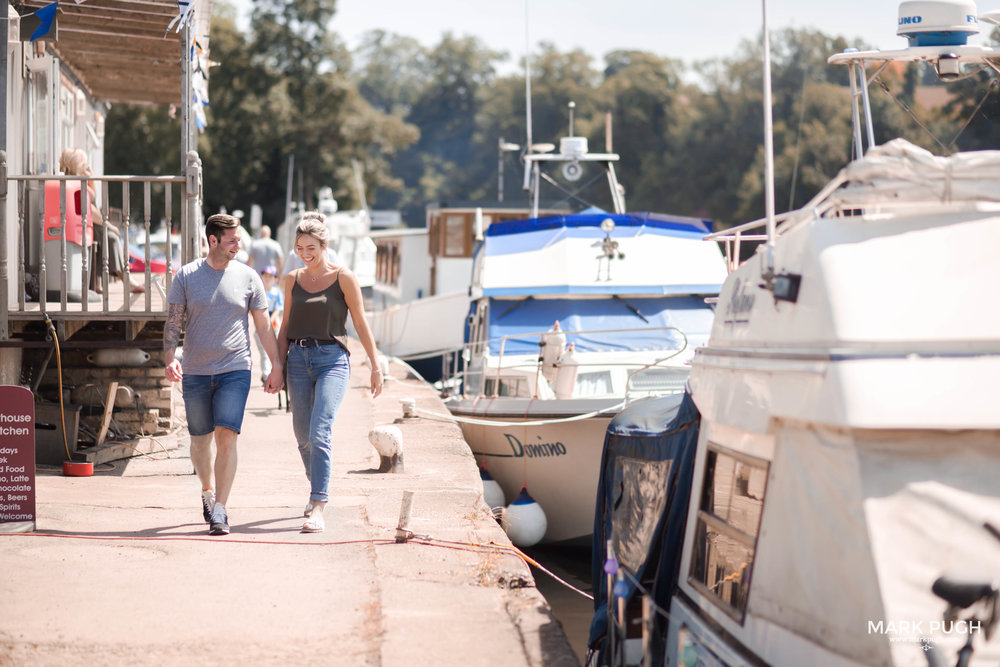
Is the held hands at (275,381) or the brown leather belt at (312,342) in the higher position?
the brown leather belt at (312,342)

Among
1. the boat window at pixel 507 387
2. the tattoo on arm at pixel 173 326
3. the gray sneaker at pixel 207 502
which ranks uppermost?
the tattoo on arm at pixel 173 326

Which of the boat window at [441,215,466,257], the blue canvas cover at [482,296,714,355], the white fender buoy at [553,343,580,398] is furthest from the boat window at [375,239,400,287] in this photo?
the white fender buoy at [553,343,580,398]

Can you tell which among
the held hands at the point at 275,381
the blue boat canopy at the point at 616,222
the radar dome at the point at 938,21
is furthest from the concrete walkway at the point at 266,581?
the blue boat canopy at the point at 616,222

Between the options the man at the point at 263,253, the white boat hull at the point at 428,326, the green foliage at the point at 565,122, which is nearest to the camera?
the man at the point at 263,253

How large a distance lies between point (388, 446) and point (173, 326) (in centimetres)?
243

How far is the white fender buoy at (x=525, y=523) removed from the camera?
34.6 feet

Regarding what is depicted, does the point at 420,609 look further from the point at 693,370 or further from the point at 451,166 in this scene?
the point at 451,166

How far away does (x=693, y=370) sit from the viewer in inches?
218

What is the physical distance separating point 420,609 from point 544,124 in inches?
3015

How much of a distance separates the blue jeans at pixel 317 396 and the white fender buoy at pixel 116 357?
3684 mm

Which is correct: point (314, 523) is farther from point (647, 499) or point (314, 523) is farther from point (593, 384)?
point (593, 384)

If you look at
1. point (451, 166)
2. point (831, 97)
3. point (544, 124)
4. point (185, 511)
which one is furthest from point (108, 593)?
point (451, 166)

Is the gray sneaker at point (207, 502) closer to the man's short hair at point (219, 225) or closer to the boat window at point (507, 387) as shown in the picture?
the man's short hair at point (219, 225)

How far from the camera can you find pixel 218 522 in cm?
649
